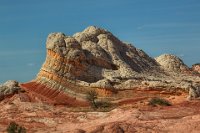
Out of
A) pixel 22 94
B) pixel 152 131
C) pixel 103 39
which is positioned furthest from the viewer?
pixel 103 39

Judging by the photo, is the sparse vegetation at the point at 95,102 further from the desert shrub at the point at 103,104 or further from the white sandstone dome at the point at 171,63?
the white sandstone dome at the point at 171,63

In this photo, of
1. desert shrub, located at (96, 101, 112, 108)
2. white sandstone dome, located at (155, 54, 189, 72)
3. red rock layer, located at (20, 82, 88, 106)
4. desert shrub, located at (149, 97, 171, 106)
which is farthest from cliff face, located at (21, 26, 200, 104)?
white sandstone dome, located at (155, 54, 189, 72)

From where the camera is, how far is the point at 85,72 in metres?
46.1

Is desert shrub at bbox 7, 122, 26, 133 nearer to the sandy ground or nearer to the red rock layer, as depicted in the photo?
the sandy ground

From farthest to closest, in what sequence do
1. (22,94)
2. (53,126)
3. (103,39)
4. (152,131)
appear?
1. (103,39)
2. (22,94)
3. (53,126)
4. (152,131)

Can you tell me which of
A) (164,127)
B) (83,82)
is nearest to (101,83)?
(83,82)

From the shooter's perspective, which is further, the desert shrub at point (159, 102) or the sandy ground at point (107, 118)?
the desert shrub at point (159, 102)

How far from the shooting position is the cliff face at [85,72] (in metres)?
44.1

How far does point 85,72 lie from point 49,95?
14.2 ft

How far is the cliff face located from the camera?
145 ft

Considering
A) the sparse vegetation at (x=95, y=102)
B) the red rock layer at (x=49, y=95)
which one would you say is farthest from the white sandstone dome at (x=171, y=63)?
the red rock layer at (x=49, y=95)

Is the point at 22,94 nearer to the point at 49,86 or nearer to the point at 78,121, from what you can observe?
the point at 49,86

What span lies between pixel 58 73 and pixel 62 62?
1044 mm

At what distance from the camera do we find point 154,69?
174 ft
